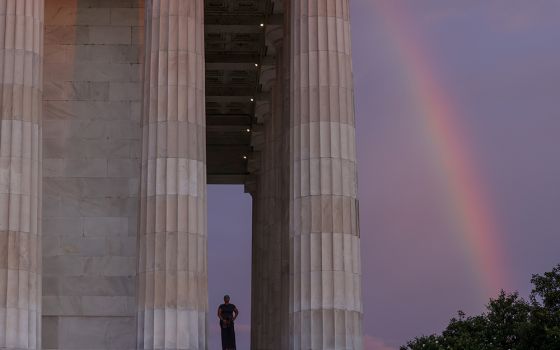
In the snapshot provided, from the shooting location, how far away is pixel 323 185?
248ft

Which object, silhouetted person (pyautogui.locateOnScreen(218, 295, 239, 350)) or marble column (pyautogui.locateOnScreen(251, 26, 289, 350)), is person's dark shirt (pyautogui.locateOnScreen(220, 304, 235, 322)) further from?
marble column (pyautogui.locateOnScreen(251, 26, 289, 350))

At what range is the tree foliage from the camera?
95.8 meters

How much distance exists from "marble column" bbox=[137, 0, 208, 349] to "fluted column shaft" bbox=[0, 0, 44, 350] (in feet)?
22.2

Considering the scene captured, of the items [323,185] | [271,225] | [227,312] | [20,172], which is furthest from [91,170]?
[271,225]

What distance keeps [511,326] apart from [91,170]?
137 feet

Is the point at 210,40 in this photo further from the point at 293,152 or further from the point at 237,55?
the point at 293,152

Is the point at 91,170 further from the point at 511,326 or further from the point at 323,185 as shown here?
the point at 511,326

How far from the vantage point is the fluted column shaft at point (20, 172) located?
72188 millimetres

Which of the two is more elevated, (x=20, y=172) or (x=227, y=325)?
(x=20, y=172)

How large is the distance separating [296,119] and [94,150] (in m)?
17.0

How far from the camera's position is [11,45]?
76500mm

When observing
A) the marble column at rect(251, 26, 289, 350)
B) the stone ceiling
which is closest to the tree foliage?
the marble column at rect(251, 26, 289, 350)

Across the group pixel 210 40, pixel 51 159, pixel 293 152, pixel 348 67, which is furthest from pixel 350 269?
pixel 210 40

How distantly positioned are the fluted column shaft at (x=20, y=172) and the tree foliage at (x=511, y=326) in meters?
41.7
